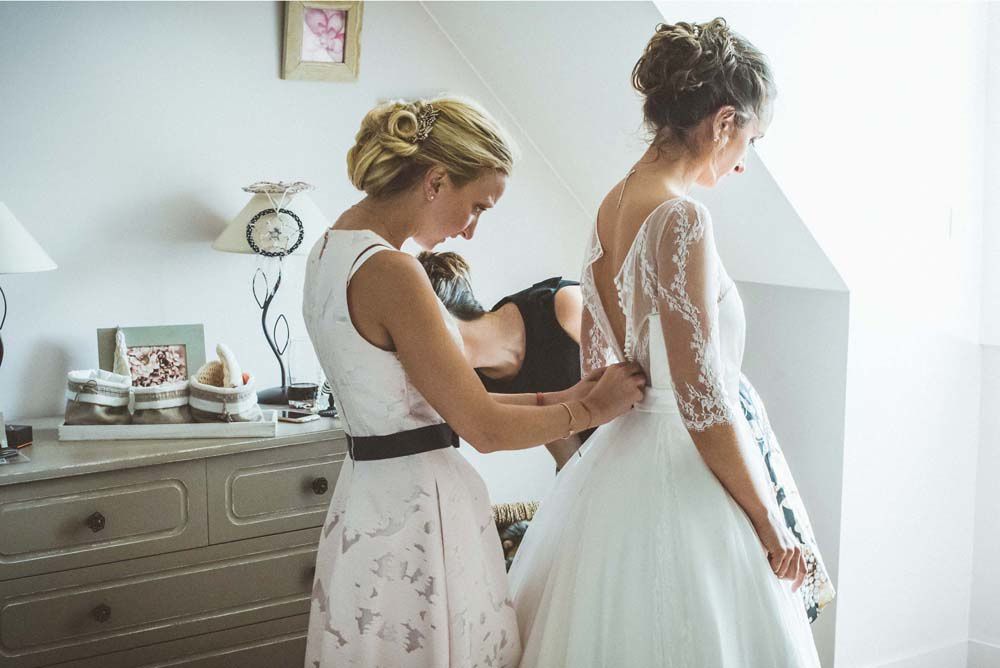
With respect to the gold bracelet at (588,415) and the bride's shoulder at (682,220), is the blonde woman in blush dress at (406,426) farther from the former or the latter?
the bride's shoulder at (682,220)

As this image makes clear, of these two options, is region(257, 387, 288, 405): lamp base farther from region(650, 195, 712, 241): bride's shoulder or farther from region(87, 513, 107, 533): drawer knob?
region(650, 195, 712, 241): bride's shoulder

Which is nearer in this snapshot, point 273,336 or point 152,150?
point 152,150

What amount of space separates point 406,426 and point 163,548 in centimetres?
104

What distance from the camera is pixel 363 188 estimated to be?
1401 mm

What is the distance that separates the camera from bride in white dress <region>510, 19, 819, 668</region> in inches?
54.8

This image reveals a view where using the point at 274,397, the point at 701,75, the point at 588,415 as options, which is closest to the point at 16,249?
the point at 274,397

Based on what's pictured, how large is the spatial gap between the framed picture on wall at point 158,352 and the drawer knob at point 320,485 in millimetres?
427

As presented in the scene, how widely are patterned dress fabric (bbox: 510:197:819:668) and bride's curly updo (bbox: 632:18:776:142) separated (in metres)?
0.18

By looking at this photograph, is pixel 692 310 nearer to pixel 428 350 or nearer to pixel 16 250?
pixel 428 350

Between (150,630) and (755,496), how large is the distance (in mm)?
Answer: 1396

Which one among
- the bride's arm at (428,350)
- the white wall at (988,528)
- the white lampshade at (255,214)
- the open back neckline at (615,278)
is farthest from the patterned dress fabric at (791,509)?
the white wall at (988,528)

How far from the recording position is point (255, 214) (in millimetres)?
2480

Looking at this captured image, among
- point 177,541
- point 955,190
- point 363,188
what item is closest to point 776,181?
point 955,190

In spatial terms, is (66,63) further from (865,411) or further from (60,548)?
(865,411)
